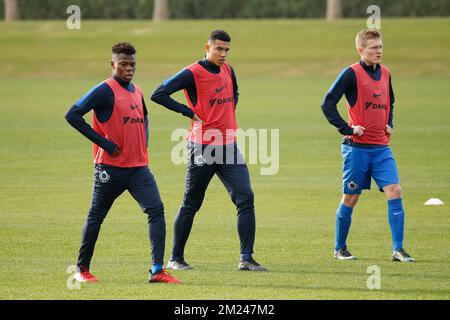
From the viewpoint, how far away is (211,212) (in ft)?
53.4

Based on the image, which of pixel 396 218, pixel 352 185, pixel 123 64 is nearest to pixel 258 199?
pixel 352 185

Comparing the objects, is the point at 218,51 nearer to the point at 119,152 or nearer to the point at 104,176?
the point at 119,152

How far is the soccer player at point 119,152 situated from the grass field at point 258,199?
0.39 meters

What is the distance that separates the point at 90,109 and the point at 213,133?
5.46ft

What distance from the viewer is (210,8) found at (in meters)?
71.2

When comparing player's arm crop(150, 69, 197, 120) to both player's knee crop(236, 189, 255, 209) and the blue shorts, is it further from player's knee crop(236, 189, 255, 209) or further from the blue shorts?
the blue shorts

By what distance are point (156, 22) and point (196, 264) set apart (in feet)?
164

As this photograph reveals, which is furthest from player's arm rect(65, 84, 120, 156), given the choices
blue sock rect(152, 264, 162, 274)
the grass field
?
the grass field

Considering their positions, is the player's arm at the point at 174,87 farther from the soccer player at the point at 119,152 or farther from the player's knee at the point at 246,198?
the player's knee at the point at 246,198

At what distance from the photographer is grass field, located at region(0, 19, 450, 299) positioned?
10.6 metres

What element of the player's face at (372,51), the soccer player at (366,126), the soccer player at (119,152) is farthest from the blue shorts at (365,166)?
the soccer player at (119,152)

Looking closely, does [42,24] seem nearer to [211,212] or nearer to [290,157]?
[290,157]

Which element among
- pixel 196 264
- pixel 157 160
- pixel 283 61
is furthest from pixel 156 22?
pixel 196 264
